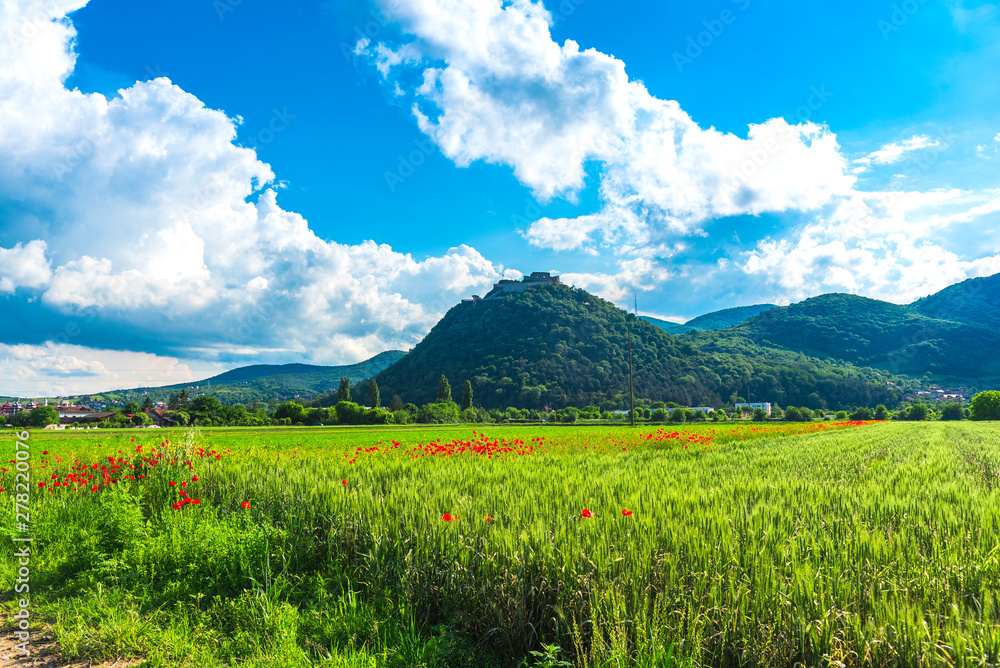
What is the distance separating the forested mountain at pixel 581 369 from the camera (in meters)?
106

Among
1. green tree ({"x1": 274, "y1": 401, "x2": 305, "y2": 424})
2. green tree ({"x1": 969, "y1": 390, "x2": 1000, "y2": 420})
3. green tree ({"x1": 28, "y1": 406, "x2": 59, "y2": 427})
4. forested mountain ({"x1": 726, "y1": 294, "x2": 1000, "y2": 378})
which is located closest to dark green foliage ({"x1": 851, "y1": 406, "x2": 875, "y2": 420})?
green tree ({"x1": 969, "y1": 390, "x2": 1000, "y2": 420})

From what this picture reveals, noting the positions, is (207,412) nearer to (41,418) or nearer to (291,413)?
(291,413)

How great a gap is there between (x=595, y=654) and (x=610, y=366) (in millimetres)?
114941

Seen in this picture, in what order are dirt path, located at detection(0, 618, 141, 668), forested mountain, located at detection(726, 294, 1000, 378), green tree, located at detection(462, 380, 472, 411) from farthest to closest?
1. forested mountain, located at detection(726, 294, 1000, 378)
2. green tree, located at detection(462, 380, 472, 411)
3. dirt path, located at detection(0, 618, 141, 668)

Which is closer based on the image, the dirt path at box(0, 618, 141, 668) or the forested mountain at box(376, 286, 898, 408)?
the dirt path at box(0, 618, 141, 668)

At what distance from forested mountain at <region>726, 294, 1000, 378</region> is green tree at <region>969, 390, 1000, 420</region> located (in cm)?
11464

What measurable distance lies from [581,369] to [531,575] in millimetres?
112153

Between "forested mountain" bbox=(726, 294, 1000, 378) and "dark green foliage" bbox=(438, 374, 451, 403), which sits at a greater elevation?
"forested mountain" bbox=(726, 294, 1000, 378)

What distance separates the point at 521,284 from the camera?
168 meters

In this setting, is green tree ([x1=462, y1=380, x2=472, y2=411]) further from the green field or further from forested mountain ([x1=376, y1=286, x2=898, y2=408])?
the green field

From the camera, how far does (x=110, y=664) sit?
3.63 metres

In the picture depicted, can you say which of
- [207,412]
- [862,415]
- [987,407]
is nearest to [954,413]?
[987,407]

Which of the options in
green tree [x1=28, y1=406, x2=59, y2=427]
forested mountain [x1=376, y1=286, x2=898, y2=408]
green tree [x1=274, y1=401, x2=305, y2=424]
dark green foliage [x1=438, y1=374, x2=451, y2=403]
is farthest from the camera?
forested mountain [x1=376, y1=286, x2=898, y2=408]

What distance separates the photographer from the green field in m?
2.68
